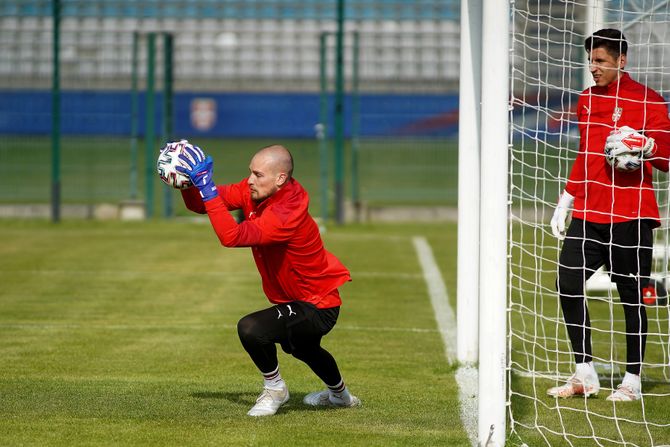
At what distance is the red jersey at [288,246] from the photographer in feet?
19.8

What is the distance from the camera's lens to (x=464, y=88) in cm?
760

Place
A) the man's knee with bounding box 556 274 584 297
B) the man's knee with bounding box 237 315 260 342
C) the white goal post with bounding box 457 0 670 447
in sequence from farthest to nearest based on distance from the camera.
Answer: the man's knee with bounding box 556 274 584 297 < the man's knee with bounding box 237 315 260 342 < the white goal post with bounding box 457 0 670 447

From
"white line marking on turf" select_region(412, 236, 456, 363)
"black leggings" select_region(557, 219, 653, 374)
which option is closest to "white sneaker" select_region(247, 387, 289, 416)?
"black leggings" select_region(557, 219, 653, 374)

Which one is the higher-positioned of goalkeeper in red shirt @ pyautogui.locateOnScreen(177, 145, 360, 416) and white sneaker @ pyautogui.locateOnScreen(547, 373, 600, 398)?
goalkeeper in red shirt @ pyautogui.locateOnScreen(177, 145, 360, 416)

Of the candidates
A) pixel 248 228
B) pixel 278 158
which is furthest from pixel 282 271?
pixel 278 158

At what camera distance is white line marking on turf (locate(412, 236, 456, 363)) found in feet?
29.0

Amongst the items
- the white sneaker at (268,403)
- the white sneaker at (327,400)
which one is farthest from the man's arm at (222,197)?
the white sneaker at (327,400)

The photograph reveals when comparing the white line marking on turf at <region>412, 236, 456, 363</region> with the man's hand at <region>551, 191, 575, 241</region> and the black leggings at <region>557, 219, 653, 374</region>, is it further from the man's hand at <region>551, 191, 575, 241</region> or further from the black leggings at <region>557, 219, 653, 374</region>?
the man's hand at <region>551, 191, 575, 241</region>

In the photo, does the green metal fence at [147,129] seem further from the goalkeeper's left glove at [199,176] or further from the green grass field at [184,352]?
the goalkeeper's left glove at [199,176]

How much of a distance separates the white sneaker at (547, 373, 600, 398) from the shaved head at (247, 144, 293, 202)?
218 cm

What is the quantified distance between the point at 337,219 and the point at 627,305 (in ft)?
35.8

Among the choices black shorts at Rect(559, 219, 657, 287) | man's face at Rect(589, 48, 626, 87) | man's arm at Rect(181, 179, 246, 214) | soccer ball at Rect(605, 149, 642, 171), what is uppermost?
man's face at Rect(589, 48, 626, 87)

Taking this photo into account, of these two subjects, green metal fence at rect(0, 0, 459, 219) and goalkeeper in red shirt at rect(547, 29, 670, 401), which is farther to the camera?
green metal fence at rect(0, 0, 459, 219)

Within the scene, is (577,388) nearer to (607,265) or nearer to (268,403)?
(607,265)
